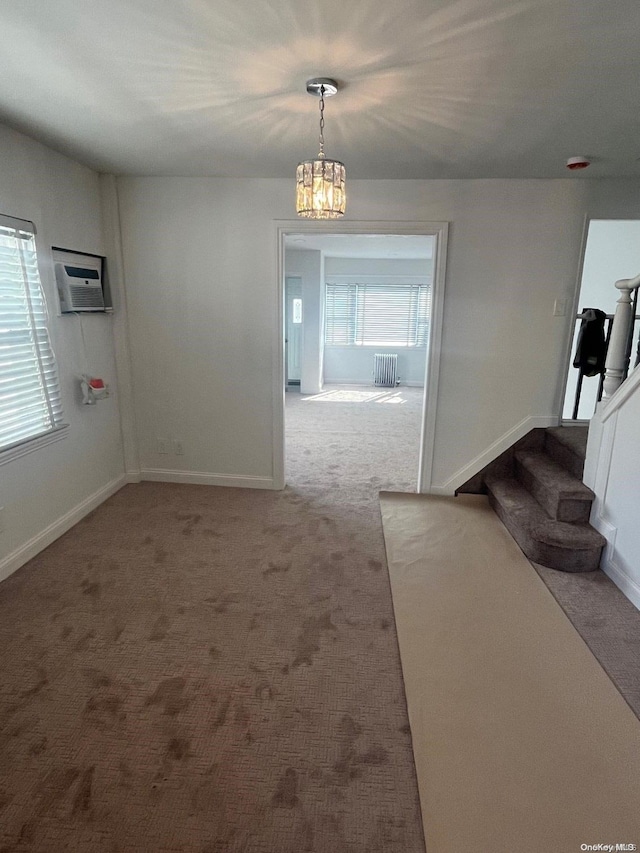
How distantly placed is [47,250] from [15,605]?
205cm

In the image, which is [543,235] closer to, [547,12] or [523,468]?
[523,468]

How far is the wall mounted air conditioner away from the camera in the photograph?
9.98 feet

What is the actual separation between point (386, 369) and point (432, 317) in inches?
216

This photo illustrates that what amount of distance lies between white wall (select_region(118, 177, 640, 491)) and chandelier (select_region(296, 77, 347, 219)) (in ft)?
4.96

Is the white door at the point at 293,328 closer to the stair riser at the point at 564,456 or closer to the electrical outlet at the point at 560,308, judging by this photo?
the electrical outlet at the point at 560,308

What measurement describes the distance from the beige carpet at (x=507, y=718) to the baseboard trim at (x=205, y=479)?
1.47m

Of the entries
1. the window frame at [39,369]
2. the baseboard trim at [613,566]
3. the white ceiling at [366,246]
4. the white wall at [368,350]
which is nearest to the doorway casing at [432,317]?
the baseboard trim at [613,566]

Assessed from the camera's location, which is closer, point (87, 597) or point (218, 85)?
point (218, 85)

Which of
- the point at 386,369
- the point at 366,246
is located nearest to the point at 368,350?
the point at 386,369

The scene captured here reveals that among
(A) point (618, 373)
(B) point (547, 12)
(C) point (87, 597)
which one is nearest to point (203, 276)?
(C) point (87, 597)

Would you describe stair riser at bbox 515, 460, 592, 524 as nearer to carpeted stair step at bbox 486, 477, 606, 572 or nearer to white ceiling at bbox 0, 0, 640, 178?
carpeted stair step at bbox 486, 477, 606, 572

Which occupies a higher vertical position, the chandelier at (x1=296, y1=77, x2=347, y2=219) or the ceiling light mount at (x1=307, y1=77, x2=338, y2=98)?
the ceiling light mount at (x1=307, y1=77, x2=338, y2=98)

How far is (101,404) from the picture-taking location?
3590mm

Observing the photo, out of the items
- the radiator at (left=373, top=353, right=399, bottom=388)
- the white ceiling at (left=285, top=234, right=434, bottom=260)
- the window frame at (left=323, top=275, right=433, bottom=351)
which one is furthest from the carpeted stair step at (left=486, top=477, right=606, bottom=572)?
the window frame at (left=323, top=275, right=433, bottom=351)
